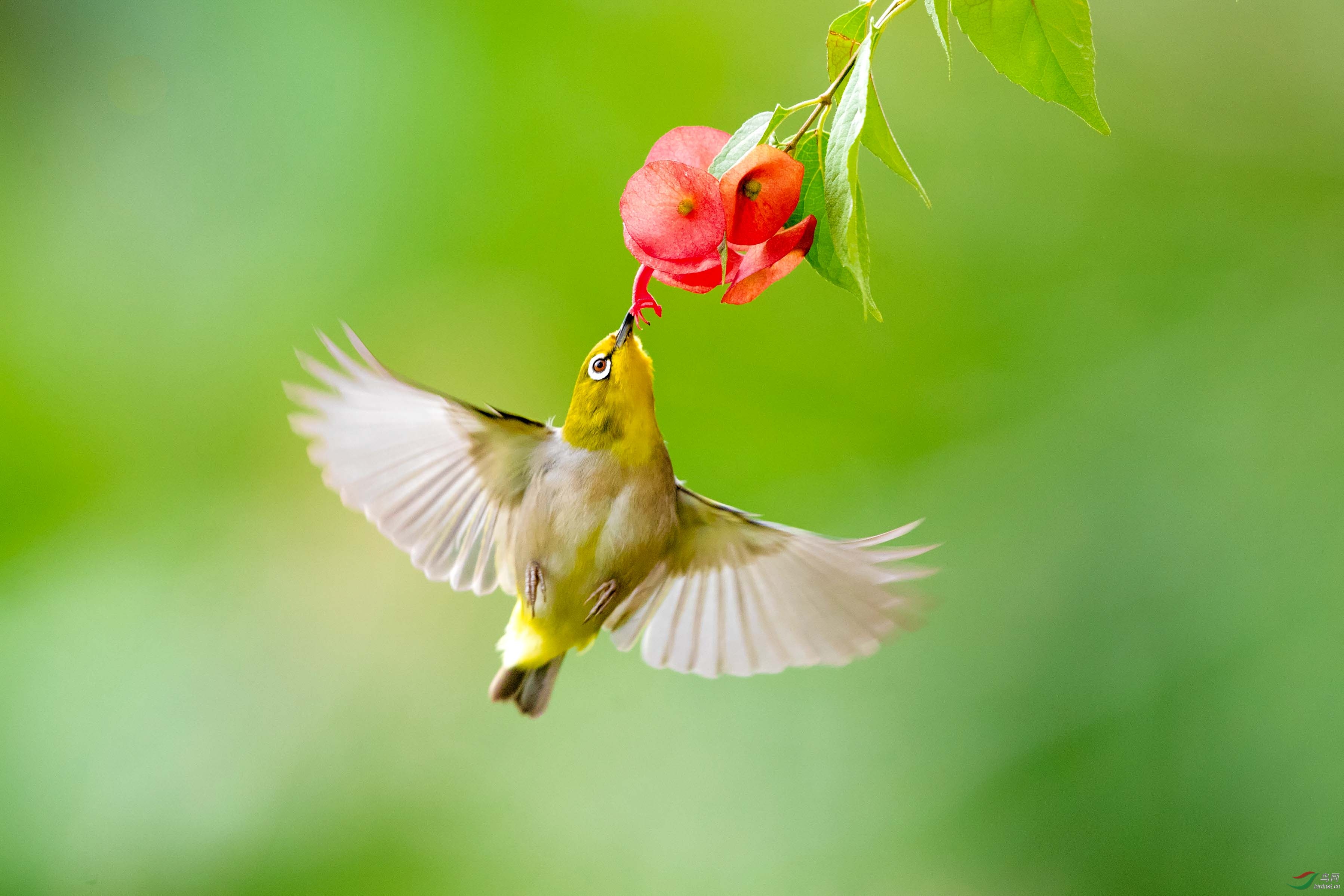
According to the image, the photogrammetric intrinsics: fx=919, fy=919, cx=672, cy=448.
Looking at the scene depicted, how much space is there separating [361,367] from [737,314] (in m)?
1.33

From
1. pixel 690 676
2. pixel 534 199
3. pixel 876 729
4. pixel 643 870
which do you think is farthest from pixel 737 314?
pixel 643 870

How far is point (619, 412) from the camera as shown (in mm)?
1035

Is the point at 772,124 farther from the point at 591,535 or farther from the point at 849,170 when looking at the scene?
the point at 591,535

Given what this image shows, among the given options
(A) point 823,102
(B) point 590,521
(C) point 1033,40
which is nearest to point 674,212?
(A) point 823,102

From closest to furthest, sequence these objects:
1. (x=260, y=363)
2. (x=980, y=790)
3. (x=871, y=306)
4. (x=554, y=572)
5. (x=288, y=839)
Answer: (x=871, y=306), (x=554, y=572), (x=980, y=790), (x=288, y=839), (x=260, y=363)

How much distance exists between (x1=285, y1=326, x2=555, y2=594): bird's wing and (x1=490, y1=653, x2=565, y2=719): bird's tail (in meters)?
0.16

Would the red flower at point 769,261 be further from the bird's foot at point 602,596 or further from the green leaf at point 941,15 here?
the bird's foot at point 602,596

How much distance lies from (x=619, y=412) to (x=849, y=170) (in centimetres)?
53

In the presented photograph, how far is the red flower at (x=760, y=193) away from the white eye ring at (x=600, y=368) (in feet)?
1.31

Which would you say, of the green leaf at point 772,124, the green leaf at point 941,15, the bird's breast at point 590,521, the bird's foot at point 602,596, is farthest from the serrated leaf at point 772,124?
the bird's foot at point 602,596

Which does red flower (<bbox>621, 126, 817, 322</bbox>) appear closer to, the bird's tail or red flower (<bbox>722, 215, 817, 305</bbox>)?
red flower (<bbox>722, 215, 817, 305</bbox>)

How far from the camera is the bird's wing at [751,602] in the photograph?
1.14m

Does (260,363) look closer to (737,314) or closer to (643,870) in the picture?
(737,314)

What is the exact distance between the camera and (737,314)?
2.22 m
